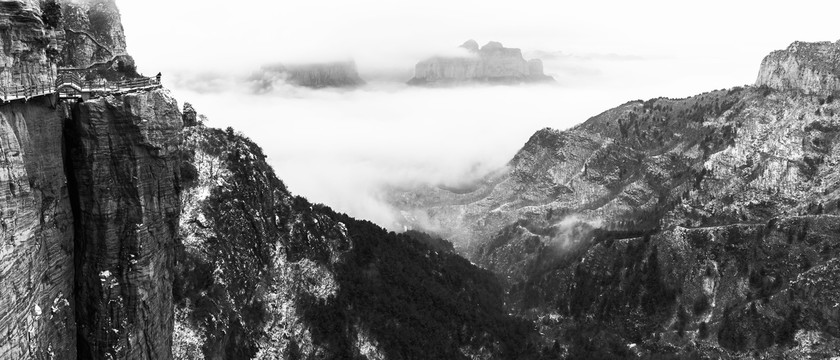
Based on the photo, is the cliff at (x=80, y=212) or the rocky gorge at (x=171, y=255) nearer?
the cliff at (x=80, y=212)

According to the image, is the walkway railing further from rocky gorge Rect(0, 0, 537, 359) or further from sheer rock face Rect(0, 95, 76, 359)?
sheer rock face Rect(0, 95, 76, 359)

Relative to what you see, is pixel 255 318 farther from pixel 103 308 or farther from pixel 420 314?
pixel 103 308

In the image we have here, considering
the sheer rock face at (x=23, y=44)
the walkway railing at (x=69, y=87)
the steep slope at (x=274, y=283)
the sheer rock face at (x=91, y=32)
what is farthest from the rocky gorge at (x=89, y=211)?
the steep slope at (x=274, y=283)

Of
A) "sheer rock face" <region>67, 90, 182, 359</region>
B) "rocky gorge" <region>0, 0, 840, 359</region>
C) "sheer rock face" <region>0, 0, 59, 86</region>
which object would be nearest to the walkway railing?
"sheer rock face" <region>0, 0, 59, 86</region>

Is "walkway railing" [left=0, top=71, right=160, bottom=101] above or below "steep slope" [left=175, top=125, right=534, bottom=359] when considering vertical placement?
above

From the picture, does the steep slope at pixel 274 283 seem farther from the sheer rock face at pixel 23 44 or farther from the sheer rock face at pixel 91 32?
the sheer rock face at pixel 23 44

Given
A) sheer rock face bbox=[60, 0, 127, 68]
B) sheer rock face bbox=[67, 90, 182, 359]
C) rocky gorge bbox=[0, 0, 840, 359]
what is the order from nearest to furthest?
rocky gorge bbox=[0, 0, 840, 359]
sheer rock face bbox=[67, 90, 182, 359]
sheer rock face bbox=[60, 0, 127, 68]
